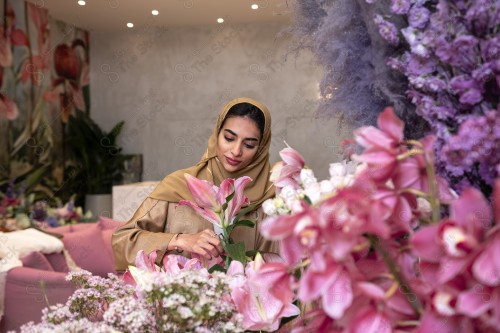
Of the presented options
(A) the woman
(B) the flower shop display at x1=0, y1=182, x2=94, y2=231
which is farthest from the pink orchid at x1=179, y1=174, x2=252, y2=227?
(B) the flower shop display at x1=0, y1=182, x2=94, y2=231

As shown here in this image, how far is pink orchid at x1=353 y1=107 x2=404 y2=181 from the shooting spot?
1.88ft

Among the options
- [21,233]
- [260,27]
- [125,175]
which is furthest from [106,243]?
[260,27]

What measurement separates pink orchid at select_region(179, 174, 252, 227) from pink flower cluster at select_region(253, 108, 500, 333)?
14.7 inches

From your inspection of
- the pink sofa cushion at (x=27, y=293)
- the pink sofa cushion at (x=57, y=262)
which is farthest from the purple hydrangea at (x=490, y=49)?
the pink sofa cushion at (x=57, y=262)

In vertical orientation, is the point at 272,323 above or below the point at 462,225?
below

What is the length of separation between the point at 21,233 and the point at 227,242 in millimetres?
3585

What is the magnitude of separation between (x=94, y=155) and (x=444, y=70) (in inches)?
321

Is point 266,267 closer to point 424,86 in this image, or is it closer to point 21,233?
point 424,86

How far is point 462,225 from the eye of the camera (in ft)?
1.68

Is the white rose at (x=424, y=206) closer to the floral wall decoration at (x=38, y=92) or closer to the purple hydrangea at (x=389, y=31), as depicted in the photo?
the purple hydrangea at (x=389, y=31)

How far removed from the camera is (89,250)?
480 centimetres

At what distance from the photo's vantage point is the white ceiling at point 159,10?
7359 mm

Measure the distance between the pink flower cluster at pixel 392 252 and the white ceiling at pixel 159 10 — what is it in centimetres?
661

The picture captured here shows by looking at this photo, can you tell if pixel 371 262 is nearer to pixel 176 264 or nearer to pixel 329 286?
pixel 329 286
